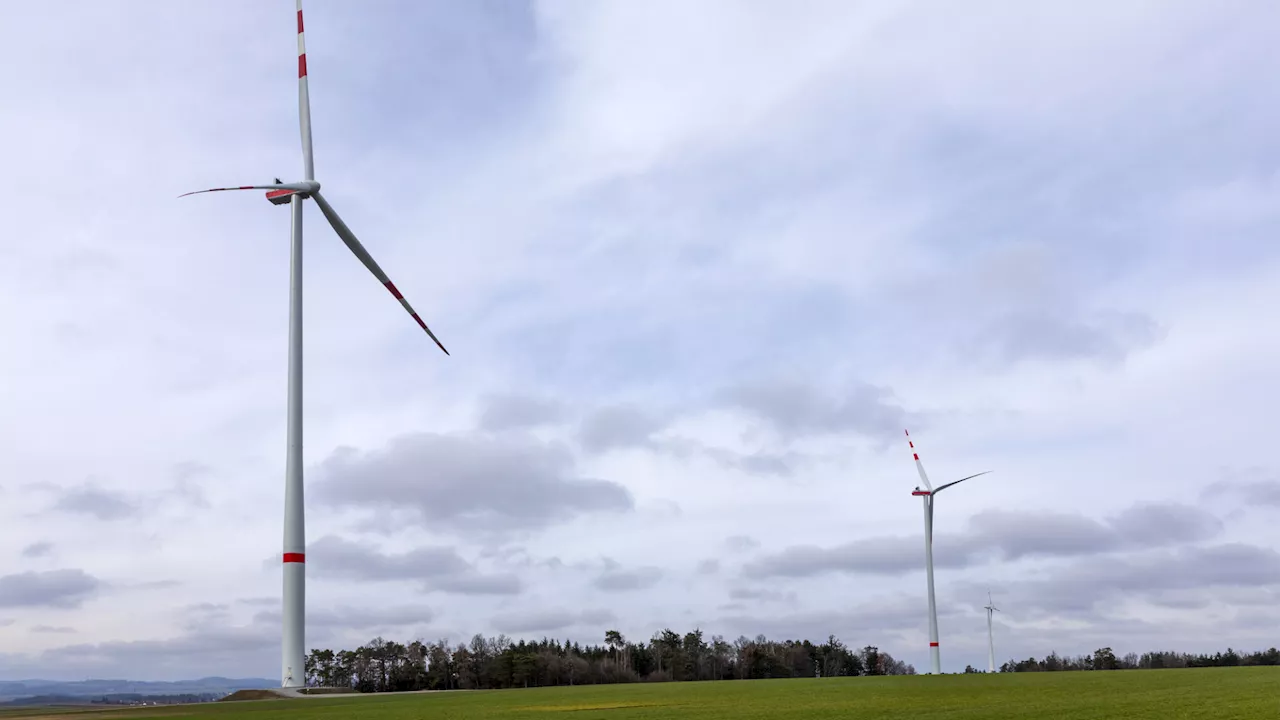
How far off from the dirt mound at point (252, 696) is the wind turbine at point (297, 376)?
100 cm

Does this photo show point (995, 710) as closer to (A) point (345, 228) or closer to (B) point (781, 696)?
(B) point (781, 696)

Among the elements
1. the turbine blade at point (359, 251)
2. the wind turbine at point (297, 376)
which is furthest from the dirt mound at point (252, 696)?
the turbine blade at point (359, 251)

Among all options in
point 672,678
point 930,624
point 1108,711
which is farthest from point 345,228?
point 672,678

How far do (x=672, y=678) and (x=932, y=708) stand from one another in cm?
15952

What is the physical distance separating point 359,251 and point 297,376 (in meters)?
10.9

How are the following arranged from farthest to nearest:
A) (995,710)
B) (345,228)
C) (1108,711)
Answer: (345,228)
(995,710)
(1108,711)

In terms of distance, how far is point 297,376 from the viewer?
58.4 m

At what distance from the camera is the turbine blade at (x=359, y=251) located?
64375 millimetres

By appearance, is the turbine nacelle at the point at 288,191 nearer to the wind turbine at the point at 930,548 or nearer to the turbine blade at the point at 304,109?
the turbine blade at the point at 304,109

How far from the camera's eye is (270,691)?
A: 55.0 m

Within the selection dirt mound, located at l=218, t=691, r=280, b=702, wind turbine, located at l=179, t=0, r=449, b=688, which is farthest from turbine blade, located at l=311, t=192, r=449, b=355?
dirt mound, located at l=218, t=691, r=280, b=702

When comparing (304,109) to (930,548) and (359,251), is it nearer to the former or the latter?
(359,251)

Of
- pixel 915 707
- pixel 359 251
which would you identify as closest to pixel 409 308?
pixel 359 251

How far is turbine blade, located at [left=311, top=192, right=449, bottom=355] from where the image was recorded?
64375 millimetres
